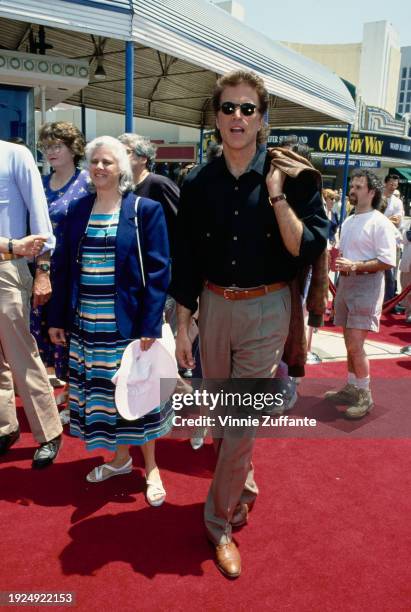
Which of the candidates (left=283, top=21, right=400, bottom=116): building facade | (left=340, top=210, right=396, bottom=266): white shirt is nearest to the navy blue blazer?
(left=340, top=210, right=396, bottom=266): white shirt

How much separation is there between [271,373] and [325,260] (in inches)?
23.2

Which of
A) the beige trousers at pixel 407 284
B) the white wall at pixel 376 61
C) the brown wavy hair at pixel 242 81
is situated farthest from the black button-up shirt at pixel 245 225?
the white wall at pixel 376 61

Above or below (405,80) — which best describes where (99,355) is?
below

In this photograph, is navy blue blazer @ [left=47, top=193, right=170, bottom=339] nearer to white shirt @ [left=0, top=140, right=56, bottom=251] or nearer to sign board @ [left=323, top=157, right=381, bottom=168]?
white shirt @ [left=0, top=140, right=56, bottom=251]

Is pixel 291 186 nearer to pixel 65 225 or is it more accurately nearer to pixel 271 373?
pixel 271 373

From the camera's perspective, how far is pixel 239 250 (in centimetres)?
232

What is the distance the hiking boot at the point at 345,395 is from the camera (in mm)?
4445

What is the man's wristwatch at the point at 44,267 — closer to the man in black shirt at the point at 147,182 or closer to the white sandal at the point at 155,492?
the man in black shirt at the point at 147,182

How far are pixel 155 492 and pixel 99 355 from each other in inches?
34.0

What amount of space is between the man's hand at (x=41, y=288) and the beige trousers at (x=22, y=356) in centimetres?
10

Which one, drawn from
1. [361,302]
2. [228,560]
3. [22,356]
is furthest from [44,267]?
[361,302]

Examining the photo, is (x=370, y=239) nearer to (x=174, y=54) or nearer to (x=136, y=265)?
(x=136, y=265)

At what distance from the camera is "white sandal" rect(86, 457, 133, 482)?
3.10 m

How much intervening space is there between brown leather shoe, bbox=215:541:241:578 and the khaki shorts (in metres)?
2.28
